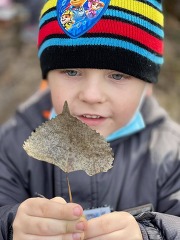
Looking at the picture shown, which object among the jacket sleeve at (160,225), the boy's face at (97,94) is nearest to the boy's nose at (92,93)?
the boy's face at (97,94)

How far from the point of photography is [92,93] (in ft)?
4.45

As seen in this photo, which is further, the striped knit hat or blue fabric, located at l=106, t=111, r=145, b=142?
blue fabric, located at l=106, t=111, r=145, b=142

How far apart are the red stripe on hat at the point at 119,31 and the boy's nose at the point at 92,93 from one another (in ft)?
0.51

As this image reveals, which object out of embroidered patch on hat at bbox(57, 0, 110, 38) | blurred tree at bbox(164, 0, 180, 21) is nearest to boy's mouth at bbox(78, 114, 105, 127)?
embroidered patch on hat at bbox(57, 0, 110, 38)

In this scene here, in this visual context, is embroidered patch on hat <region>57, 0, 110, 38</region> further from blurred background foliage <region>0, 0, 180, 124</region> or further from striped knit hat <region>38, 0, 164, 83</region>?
blurred background foliage <region>0, 0, 180, 124</region>

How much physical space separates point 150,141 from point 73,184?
32 cm

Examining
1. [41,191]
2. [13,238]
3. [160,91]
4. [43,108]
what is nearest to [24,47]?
[160,91]

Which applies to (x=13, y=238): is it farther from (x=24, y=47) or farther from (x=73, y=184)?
(x=24, y=47)

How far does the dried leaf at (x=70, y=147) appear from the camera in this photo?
103cm

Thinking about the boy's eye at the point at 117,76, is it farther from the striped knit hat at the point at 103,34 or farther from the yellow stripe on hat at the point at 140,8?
the yellow stripe on hat at the point at 140,8

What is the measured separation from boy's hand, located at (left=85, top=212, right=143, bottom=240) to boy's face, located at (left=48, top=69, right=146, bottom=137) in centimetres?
35

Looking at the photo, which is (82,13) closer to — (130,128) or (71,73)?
(71,73)

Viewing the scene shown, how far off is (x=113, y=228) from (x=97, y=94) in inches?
15.5

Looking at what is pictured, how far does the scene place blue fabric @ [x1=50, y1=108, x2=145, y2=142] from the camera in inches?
65.1
